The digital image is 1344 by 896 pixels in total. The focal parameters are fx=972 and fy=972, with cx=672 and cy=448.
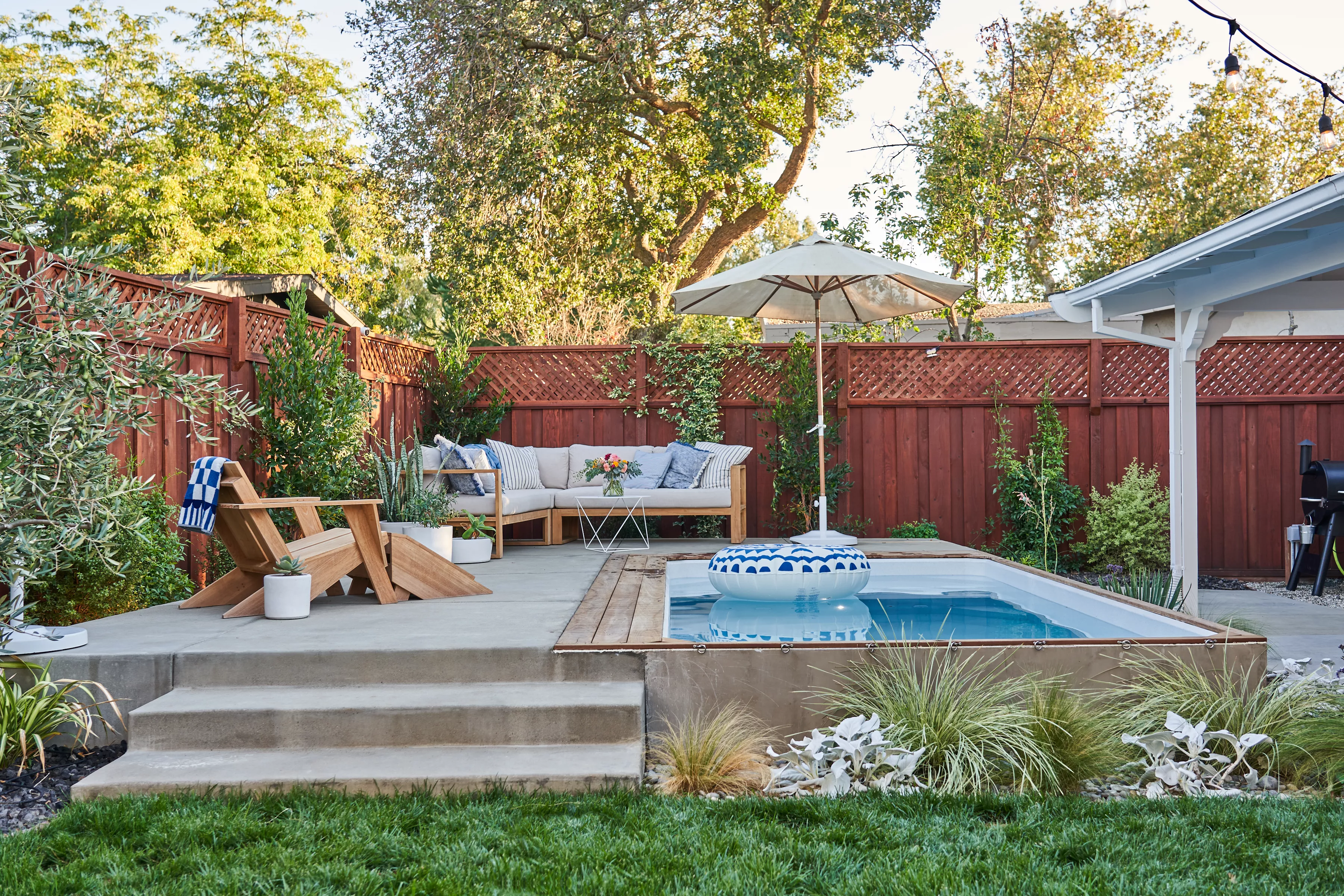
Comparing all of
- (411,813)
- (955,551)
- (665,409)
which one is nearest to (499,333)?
(665,409)

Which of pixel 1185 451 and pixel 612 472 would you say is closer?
pixel 1185 451

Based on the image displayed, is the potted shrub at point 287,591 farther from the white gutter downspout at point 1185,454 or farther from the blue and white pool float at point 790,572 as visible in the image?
the white gutter downspout at point 1185,454

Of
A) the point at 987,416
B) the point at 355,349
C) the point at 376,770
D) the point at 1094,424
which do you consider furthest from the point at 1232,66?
the point at 376,770

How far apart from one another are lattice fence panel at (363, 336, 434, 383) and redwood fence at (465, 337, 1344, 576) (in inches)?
21.6

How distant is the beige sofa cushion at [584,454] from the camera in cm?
819

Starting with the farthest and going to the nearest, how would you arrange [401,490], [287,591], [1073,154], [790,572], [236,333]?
[1073,154]
[401,490]
[236,333]
[790,572]
[287,591]

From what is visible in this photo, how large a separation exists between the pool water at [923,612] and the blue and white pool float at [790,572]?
0.09 meters

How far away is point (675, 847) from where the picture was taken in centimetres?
226

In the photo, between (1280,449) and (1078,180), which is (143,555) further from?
(1078,180)

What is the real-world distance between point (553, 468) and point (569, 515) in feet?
2.17

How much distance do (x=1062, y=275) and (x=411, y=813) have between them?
15.7m

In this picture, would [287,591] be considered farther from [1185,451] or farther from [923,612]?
[1185,451]

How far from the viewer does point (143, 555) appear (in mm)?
4480

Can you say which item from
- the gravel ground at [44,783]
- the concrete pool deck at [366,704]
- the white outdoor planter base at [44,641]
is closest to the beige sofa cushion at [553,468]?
the concrete pool deck at [366,704]
